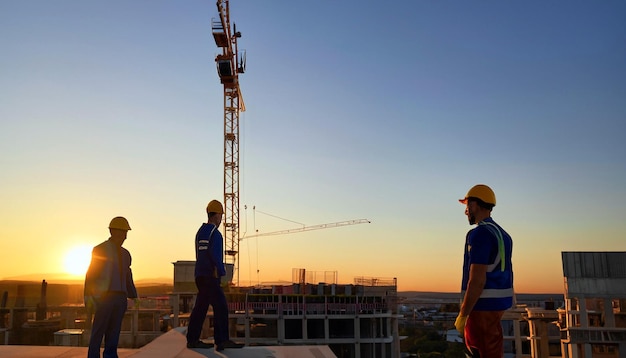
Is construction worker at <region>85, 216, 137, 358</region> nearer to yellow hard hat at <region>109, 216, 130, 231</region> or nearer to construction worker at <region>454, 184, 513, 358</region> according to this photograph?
yellow hard hat at <region>109, 216, 130, 231</region>

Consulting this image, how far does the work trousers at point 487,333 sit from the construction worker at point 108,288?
391cm

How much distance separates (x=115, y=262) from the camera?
A: 6.13 metres

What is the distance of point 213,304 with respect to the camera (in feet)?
23.9

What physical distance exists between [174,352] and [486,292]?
464 cm

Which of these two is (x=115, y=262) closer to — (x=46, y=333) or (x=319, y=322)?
(x=46, y=333)

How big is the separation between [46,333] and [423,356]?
170ft

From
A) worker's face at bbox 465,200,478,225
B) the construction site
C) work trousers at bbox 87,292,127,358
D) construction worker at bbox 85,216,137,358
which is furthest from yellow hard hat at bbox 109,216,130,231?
the construction site

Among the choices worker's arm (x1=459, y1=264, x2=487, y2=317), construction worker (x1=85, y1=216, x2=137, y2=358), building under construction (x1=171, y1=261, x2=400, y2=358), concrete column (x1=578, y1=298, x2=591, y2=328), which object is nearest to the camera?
worker's arm (x1=459, y1=264, x2=487, y2=317)

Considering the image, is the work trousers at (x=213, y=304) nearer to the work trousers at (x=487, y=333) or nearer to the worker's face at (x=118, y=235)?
the worker's face at (x=118, y=235)

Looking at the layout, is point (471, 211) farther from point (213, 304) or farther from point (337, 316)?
point (337, 316)

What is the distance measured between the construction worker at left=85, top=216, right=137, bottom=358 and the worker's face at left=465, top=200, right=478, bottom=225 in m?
3.89

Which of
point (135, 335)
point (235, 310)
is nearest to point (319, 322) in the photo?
point (235, 310)

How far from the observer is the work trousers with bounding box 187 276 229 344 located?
7.27 metres

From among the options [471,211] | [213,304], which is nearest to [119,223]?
[213,304]
